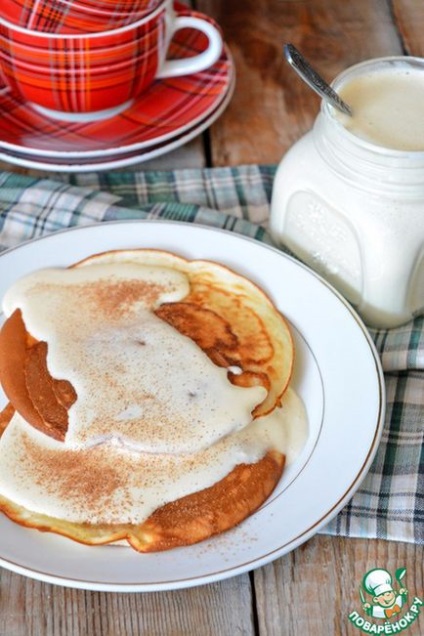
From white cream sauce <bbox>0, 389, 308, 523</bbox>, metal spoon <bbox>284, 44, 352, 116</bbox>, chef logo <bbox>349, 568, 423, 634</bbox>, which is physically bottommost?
chef logo <bbox>349, 568, 423, 634</bbox>

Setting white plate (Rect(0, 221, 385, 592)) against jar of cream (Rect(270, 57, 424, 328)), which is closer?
white plate (Rect(0, 221, 385, 592))

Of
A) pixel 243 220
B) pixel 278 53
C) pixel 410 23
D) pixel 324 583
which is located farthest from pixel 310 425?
pixel 410 23

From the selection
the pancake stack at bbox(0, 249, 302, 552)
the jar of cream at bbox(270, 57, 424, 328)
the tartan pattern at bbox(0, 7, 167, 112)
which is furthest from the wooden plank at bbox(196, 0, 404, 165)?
the pancake stack at bbox(0, 249, 302, 552)

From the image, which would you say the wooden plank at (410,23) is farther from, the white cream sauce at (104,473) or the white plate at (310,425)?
the white cream sauce at (104,473)

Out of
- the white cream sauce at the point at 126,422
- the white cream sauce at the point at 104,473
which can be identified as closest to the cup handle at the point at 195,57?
the white cream sauce at the point at 126,422

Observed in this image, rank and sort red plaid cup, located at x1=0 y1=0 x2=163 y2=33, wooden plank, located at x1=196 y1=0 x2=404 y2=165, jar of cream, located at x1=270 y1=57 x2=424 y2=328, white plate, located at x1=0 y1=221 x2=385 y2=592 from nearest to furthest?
white plate, located at x1=0 y1=221 x2=385 y2=592, jar of cream, located at x1=270 y1=57 x2=424 y2=328, red plaid cup, located at x1=0 y1=0 x2=163 y2=33, wooden plank, located at x1=196 y1=0 x2=404 y2=165

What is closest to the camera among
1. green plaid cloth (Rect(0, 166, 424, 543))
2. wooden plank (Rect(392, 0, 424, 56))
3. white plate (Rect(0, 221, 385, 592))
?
white plate (Rect(0, 221, 385, 592))

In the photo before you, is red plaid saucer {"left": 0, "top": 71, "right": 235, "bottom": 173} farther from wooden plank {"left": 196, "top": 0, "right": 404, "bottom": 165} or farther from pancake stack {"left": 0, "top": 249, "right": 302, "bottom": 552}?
pancake stack {"left": 0, "top": 249, "right": 302, "bottom": 552}

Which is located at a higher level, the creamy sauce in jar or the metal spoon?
the metal spoon
